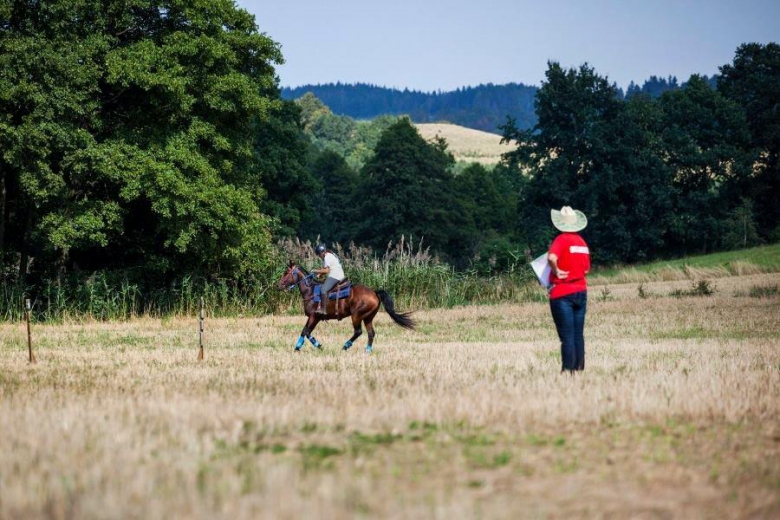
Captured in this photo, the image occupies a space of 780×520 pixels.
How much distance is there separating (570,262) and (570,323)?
2.68ft

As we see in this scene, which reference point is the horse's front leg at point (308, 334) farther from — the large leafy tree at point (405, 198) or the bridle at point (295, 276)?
the large leafy tree at point (405, 198)

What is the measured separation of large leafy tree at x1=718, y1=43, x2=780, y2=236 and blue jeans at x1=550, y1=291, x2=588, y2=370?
57.4 metres

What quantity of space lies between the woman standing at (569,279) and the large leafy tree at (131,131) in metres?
16.5

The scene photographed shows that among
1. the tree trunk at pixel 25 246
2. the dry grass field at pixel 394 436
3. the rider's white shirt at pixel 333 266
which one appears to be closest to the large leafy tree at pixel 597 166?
the tree trunk at pixel 25 246

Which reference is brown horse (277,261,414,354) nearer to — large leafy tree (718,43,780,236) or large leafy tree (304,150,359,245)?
large leafy tree (718,43,780,236)

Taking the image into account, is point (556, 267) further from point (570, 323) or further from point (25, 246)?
point (25, 246)

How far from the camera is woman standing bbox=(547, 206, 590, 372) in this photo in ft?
38.4

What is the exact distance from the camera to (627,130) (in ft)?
207

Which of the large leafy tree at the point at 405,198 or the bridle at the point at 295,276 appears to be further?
the large leafy tree at the point at 405,198

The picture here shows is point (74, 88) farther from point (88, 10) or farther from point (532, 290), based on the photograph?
point (532, 290)

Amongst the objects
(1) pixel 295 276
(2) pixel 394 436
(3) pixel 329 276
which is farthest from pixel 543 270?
(1) pixel 295 276

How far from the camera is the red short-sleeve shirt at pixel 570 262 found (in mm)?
11703

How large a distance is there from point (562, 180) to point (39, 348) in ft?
165

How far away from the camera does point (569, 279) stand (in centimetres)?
1171
